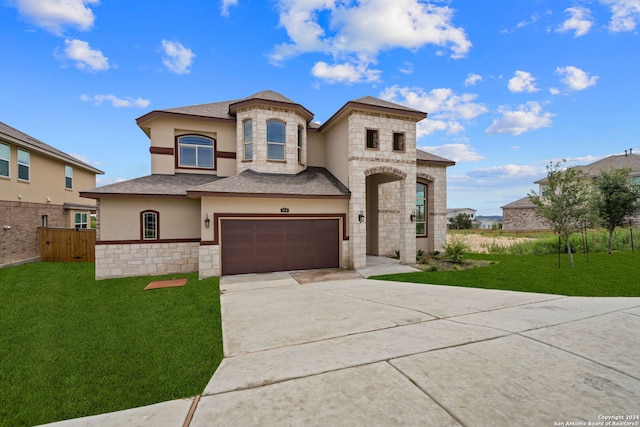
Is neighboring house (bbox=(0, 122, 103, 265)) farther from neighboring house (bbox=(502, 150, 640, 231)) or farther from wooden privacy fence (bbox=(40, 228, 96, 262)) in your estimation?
neighboring house (bbox=(502, 150, 640, 231))

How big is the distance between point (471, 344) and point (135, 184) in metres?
13.9

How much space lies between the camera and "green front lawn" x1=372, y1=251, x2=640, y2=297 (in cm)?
904

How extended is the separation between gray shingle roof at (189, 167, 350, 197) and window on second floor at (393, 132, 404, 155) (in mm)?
3356

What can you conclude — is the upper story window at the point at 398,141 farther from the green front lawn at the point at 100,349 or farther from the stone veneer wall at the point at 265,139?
the green front lawn at the point at 100,349

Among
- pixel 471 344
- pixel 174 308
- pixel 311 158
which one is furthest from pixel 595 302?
pixel 311 158

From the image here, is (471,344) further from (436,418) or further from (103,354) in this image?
(103,354)

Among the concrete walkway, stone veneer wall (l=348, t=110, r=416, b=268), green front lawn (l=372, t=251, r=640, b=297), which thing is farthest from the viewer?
stone veneer wall (l=348, t=110, r=416, b=268)

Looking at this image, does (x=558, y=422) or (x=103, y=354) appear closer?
(x=558, y=422)

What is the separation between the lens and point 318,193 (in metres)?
12.5

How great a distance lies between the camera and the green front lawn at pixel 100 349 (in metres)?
3.67

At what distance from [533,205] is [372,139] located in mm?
38879

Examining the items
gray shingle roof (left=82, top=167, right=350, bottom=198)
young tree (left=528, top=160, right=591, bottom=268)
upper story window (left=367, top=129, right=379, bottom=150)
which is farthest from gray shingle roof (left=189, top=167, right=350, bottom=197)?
young tree (left=528, top=160, right=591, bottom=268)

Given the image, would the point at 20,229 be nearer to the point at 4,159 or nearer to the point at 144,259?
the point at 4,159

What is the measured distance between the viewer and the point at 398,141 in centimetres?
1388
